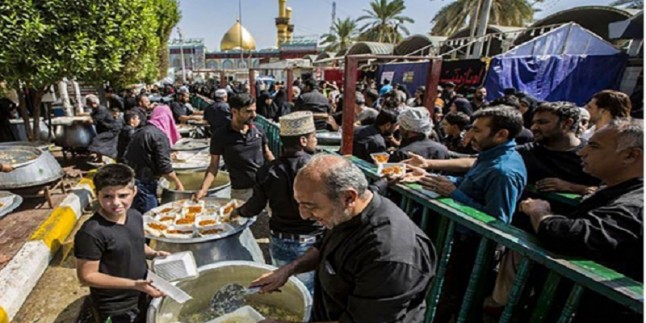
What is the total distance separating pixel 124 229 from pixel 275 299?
117 cm

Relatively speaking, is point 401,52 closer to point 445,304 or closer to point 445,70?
point 445,70

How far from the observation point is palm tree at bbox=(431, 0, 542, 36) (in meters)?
22.6

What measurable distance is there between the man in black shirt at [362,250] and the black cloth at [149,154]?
3035 mm

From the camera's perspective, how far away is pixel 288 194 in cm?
272

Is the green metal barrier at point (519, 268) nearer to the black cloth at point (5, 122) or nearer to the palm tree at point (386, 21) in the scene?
the black cloth at point (5, 122)

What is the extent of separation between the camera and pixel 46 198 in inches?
201

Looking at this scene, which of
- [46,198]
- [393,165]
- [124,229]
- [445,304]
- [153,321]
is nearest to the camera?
[153,321]

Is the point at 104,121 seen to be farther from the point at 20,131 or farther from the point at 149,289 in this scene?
the point at 149,289

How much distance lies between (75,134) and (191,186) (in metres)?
4.23

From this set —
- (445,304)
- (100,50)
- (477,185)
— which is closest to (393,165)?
(477,185)

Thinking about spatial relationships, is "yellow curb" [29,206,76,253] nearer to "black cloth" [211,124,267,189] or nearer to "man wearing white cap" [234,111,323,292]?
"black cloth" [211,124,267,189]

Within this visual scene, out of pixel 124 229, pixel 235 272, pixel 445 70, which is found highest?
pixel 445 70

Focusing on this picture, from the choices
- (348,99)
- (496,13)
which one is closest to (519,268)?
(348,99)

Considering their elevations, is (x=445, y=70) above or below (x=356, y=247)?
above
